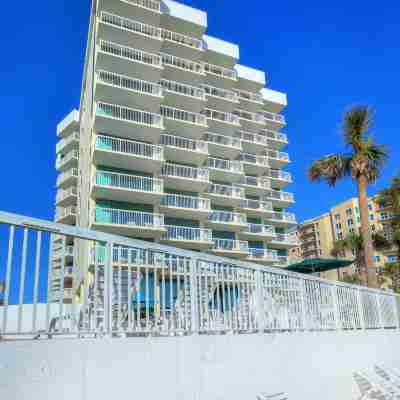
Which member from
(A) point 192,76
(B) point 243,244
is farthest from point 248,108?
(B) point 243,244

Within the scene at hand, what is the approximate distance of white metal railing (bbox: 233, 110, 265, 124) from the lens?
44.4 meters

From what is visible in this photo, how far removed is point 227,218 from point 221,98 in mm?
12219

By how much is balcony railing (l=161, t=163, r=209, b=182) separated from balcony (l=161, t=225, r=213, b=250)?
14.4 ft

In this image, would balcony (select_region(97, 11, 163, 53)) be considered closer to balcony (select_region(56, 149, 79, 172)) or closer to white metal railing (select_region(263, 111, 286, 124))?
balcony (select_region(56, 149, 79, 172))

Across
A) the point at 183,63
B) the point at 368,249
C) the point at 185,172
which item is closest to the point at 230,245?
the point at 185,172

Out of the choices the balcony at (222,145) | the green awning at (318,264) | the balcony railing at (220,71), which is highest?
the balcony railing at (220,71)

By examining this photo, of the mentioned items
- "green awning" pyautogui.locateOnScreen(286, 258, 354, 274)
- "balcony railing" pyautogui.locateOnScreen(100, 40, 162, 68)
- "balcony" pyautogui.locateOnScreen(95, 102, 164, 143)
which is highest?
"balcony railing" pyautogui.locateOnScreen(100, 40, 162, 68)

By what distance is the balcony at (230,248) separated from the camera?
3562 centimetres

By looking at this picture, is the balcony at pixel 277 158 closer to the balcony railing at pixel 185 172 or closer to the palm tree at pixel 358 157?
the balcony railing at pixel 185 172

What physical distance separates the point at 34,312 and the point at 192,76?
120ft

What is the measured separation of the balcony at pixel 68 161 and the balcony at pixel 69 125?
8.50ft

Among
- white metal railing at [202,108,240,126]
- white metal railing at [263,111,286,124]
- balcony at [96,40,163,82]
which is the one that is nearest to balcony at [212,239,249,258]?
white metal railing at [202,108,240,126]

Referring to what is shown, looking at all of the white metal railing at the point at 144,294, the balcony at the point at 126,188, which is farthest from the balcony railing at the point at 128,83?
the white metal railing at the point at 144,294

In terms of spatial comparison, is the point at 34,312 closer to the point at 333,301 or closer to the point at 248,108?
the point at 333,301
